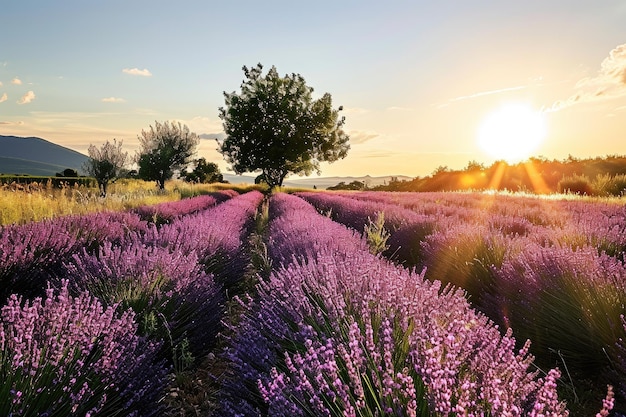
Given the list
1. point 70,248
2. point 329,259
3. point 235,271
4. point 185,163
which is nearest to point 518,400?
point 329,259

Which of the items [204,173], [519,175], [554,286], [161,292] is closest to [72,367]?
[161,292]

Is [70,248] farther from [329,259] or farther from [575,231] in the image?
[575,231]

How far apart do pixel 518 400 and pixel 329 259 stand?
1588 millimetres

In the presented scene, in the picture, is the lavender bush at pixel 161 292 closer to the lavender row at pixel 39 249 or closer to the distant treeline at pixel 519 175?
the lavender row at pixel 39 249

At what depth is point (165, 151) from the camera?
36.2m

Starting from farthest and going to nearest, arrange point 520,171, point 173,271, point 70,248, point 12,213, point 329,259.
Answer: point 520,171
point 12,213
point 70,248
point 173,271
point 329,259

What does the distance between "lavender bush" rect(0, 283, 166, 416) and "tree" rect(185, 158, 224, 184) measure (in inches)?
2223

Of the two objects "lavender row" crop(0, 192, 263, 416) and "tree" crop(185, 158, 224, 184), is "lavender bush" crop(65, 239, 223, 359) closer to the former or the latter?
"lavender row" crop(0, 192, 263, 416)

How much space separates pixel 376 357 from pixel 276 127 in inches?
1470

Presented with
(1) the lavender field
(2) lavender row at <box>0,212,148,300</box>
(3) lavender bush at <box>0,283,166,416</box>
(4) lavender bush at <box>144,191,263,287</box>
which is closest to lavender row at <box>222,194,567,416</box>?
(1) the lavender field

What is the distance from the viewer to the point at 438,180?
38.5m

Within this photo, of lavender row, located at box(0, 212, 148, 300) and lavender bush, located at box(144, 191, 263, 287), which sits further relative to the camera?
lavender bush, located at box(144, 191, 263, 287)

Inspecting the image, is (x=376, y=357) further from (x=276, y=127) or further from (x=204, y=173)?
(x=204, y=173)

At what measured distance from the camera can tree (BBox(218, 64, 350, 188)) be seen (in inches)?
1483
